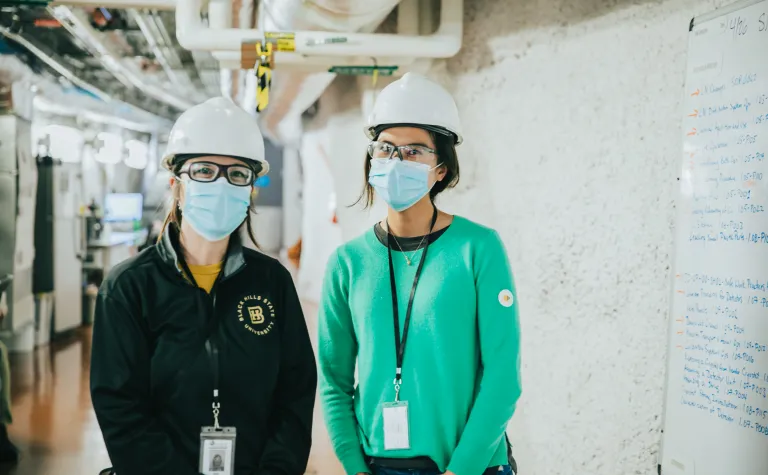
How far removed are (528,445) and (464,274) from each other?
156cm

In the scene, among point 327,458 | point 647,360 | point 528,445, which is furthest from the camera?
point 327,458

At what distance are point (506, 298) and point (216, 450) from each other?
682mm

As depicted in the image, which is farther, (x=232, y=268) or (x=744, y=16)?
(x=744, y=16)

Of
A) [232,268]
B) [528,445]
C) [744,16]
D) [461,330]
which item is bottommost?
[528,445]

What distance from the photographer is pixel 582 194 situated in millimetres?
2424

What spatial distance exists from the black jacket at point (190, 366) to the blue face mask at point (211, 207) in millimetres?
59

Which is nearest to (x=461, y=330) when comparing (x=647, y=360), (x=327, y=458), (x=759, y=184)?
(x=759, y=184)

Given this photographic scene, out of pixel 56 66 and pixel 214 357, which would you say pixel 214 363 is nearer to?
pixel 214 357

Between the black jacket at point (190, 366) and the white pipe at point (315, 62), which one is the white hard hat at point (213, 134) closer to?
the black jacket at point (190, 366)

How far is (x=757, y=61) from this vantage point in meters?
1.72

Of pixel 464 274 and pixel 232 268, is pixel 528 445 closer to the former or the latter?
pixel 464 274

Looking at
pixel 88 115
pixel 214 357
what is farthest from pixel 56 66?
pixel 214 357

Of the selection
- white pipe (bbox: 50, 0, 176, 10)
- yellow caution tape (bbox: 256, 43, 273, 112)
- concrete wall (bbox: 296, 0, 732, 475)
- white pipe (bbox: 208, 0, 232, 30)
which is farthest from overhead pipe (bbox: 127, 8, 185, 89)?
concrete wall (bbox: 296, 0, 732, 475)

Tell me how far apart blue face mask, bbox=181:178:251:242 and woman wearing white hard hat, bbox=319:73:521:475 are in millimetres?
274
